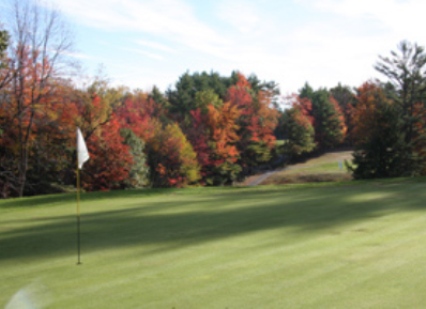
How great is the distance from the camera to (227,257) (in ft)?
23.9

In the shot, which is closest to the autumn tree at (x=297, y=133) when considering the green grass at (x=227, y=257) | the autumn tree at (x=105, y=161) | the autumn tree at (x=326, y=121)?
the autumn tree at (x=326, y=121)

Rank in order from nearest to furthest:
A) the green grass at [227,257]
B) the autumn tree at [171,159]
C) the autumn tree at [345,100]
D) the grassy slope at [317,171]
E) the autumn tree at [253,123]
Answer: the green grass at [227,257]
the autumn tree at [171,159]
the grassy slope at [317,171]
the autumn tree at [253,123]
the autumn tree at [345,100]

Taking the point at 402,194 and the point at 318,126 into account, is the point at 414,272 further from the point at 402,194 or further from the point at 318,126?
the point at 318,126

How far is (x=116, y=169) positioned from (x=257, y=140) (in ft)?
88.9

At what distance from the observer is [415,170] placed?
120 feet

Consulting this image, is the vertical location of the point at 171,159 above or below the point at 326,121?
below

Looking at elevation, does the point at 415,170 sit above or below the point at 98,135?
below

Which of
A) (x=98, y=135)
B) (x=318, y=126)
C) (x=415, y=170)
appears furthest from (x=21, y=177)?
(x=318, y=126)

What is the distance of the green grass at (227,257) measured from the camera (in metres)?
5.23

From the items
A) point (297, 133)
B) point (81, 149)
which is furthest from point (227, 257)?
point (297, 133)

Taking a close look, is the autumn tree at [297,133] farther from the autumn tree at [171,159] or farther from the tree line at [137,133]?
the autumn tree at [171,159]

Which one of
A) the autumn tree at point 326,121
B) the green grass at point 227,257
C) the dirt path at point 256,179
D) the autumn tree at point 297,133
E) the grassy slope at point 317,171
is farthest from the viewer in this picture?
the autumn tree at point 326,121

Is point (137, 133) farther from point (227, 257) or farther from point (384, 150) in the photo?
point (227, 257)

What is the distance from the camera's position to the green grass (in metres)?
5.23
